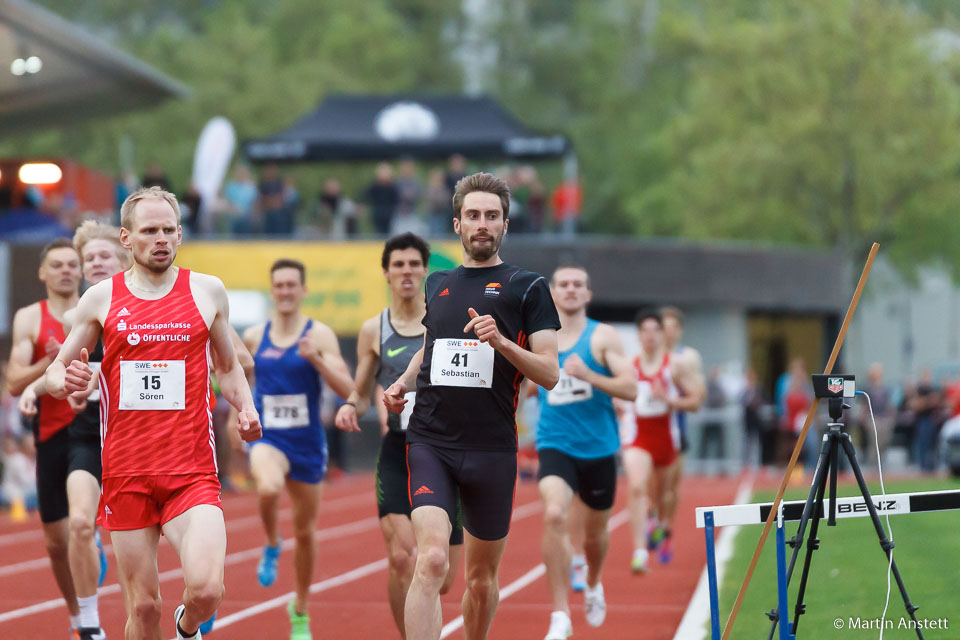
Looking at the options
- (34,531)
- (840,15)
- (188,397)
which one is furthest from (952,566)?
(840,15)

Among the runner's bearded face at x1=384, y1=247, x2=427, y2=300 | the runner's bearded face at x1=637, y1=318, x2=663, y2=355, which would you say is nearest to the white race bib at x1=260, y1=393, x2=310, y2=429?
the runner's bearded face at x1=384, y1=247, x2=427, y2=300

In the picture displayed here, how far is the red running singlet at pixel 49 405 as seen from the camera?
8.41 metres

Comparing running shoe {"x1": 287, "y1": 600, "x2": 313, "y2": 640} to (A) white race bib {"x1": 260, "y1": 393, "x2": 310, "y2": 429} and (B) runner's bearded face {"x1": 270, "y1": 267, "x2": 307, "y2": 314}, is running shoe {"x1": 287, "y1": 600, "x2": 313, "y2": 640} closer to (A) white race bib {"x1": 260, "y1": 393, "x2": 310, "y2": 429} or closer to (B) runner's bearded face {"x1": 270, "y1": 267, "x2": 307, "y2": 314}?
(A) white race bib {"x1": 260, "y1": 393, "x2": 310, "y2": 429}

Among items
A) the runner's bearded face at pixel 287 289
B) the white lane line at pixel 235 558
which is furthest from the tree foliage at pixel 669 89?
the runner's bearded face at pixel 287 289

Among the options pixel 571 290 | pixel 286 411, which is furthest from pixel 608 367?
pixel 286 411

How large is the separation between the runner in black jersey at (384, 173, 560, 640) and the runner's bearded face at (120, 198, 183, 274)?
118 cm

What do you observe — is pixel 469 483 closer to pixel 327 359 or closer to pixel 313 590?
pixel 327 359

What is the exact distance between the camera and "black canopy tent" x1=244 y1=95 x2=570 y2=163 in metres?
27.7

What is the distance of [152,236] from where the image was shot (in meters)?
6.17

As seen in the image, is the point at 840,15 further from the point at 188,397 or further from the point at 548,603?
the point at 188,397

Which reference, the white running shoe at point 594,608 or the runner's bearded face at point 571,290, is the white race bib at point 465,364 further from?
the white running shoe at point 594,608

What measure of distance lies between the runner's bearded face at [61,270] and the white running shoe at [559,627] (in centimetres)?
339

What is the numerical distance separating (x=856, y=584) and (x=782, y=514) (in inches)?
188

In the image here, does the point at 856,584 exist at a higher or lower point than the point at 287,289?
lower
